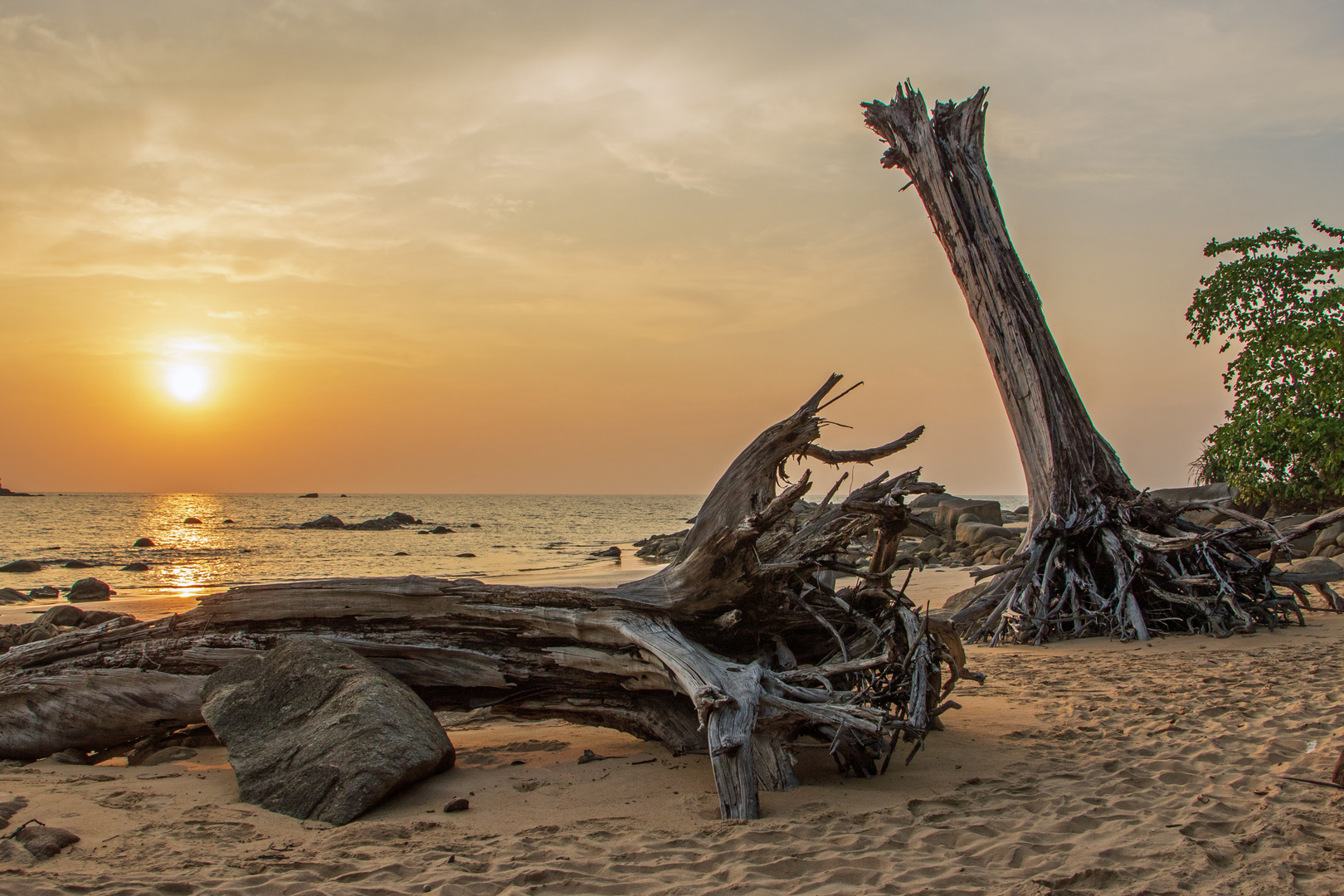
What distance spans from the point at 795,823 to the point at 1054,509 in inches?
301

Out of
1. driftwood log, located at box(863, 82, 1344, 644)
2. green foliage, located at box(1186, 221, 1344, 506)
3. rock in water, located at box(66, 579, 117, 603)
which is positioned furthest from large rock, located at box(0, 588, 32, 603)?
green foliage, located at box(1186, 221, 1344, 506)

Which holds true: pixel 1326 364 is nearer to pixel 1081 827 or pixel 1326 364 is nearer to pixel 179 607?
pixel 1081 827

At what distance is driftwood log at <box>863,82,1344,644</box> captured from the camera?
973 cm

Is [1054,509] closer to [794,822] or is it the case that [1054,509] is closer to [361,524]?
[794,822]

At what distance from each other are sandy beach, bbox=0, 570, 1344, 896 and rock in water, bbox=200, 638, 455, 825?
133 mm

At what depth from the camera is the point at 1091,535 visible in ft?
33.7

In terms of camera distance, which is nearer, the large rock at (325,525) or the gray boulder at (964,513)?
the gray boulder at (964,513)

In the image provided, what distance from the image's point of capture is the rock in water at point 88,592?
53.6 feet

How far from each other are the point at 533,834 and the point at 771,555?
2.32m

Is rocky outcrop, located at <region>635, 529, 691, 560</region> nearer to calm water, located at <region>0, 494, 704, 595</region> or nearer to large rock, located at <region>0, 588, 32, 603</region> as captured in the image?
calm water, located at <region>0, 494, 704, 595</region>

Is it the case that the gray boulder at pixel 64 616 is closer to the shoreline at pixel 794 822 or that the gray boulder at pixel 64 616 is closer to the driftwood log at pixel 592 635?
the driftwood log at pixel 592 635

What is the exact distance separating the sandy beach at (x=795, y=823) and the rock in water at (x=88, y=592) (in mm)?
13463

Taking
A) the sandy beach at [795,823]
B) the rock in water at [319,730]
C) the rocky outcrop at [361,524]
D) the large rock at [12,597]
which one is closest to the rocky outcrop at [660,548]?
the large rock at [12,597]

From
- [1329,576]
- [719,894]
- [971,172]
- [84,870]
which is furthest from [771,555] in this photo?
[1329,576]
